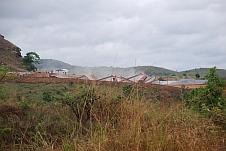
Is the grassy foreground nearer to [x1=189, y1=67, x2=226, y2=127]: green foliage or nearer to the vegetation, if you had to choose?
the vegetation

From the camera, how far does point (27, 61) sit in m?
42.1

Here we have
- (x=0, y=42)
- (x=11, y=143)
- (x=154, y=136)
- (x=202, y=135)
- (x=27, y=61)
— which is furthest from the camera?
(x=0, y=42)

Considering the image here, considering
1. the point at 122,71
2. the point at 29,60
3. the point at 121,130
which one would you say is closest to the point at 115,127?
the point at 121,130

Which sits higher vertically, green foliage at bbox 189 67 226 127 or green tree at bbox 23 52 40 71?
green tree at bbox 23 52 40 71

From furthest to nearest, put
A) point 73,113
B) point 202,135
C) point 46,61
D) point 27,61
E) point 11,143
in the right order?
point 46,61 < point 27,61 < point 73,113 < point 11,143 < point 202,135

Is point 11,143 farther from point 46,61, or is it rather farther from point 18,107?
point 46,61

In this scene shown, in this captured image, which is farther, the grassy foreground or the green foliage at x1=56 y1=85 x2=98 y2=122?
the green foliage at x1=56 y1=85 x2=98 y2=122

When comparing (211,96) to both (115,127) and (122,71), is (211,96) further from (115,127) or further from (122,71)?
(115,127)

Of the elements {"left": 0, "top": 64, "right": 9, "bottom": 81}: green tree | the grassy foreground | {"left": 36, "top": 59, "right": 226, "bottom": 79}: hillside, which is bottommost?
the grassy foreground

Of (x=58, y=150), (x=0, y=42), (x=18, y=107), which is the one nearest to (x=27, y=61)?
(x=0, y=42)

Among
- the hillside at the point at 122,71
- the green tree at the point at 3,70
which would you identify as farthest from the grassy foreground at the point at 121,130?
the green tree at the point at 3,70

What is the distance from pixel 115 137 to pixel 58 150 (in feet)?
2.71

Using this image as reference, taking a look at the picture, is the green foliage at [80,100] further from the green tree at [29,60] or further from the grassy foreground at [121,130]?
the green tree at [29,60]

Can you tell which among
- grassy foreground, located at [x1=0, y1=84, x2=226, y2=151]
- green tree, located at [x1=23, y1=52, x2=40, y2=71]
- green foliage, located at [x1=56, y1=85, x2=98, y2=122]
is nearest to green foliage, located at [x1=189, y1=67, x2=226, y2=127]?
grassy foreground, located at [x1=0, y1=84, x2=226, y2=151]
